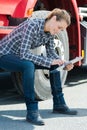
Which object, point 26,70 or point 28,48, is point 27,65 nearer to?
point 26,70

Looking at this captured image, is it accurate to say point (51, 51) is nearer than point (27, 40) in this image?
No

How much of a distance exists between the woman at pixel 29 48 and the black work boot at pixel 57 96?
285 millimetres

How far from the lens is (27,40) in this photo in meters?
5.63

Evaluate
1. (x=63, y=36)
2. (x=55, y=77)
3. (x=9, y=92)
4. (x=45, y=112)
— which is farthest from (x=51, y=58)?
(x=9, y=92)

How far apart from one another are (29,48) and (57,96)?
781 millimetres

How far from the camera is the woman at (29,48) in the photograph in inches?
222

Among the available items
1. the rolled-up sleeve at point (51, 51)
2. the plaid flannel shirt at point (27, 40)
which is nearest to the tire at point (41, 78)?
the rolled-up sleeve at point (51, 51)

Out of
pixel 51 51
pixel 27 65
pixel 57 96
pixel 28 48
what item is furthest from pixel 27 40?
pixel 57 96

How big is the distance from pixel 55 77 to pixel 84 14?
6.16 ft

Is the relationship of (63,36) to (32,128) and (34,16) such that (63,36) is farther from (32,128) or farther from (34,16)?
(32,128)

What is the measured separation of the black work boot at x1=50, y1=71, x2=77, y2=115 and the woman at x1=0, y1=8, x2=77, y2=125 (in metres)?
0.29

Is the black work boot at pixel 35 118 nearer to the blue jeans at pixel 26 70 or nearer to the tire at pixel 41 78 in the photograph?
the blue jeans at pixel 26 70

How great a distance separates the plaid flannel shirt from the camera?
18.5 ft

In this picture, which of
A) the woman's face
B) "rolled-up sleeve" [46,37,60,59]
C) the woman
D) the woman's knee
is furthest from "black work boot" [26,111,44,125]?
the woman's face
